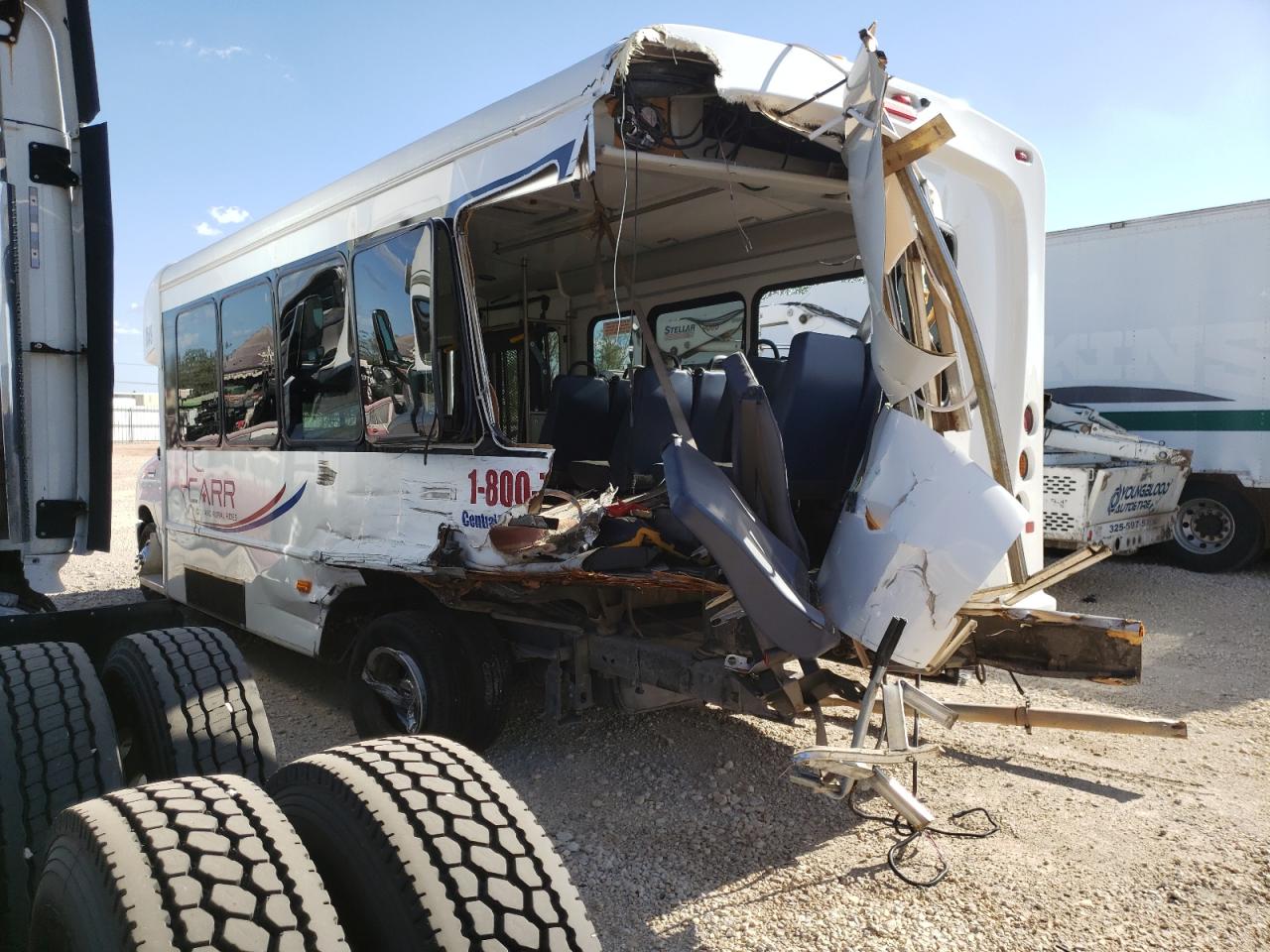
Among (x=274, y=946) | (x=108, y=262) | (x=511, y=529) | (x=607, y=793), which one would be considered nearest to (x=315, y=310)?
(x=108, y=262)

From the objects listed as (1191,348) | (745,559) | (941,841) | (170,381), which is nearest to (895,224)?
(745,559)

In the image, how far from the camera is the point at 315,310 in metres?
4.90

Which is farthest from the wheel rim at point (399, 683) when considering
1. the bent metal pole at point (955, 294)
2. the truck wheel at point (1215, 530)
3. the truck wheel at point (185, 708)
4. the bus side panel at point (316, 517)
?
A: the truck wheel at point (1215, 530)

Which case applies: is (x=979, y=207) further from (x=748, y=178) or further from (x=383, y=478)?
(x=383, y=478)

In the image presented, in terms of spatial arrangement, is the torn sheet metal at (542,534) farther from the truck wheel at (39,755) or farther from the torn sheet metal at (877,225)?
the truck wheel at (39,755)

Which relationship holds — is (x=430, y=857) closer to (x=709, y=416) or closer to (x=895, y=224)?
(x=895, y=224)

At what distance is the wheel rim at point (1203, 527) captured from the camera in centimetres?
948

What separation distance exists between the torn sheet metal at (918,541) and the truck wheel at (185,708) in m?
1.95

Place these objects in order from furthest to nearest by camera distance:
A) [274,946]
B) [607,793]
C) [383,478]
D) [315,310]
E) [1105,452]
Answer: [1105,452], [315,310], [383,478], [607,793], [274,946]

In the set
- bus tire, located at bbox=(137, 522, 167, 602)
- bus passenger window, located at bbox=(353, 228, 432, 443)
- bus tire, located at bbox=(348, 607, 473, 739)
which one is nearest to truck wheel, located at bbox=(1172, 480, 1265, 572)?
bus tire, located at bbox=(348, 607, 473, 739)

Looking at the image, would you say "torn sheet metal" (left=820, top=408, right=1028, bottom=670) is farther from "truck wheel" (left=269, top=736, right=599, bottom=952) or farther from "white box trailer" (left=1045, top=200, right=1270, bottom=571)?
"white box trailer" (left=1045, top=200, right=1270, bottom=571)

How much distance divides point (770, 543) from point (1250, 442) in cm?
842

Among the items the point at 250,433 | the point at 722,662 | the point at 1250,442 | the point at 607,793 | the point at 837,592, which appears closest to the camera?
the point at 837,592

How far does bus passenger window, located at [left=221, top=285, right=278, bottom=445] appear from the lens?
5.33m
